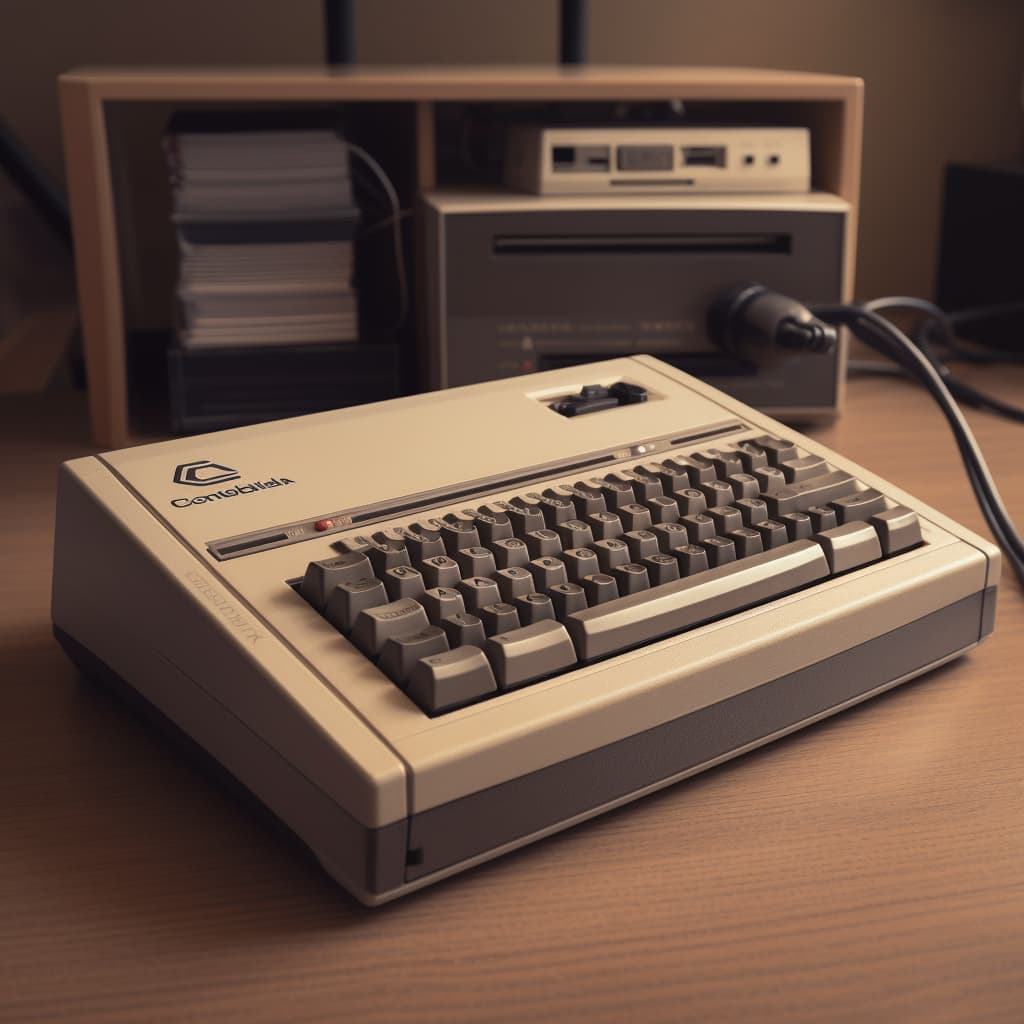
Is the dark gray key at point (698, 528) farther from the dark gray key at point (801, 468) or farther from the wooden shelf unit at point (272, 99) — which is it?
the wooden shelf unit at point (272, 99)

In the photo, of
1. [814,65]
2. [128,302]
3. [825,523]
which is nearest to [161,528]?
[825,523]

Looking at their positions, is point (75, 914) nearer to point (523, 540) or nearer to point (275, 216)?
point (523, 540)

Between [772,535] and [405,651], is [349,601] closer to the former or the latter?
[405,651]

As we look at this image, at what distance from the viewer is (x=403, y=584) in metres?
0.47

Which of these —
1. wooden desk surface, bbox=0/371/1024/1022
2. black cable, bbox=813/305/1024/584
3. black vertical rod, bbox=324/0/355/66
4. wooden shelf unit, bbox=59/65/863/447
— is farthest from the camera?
black vertical rod, bbox=324/0/355/66

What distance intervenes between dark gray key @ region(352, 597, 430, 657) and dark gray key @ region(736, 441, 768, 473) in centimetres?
23

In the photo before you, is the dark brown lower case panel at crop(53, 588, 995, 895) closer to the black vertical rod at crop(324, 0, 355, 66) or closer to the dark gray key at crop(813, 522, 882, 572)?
the dark gray key at crop(813, 522, 882, 572)

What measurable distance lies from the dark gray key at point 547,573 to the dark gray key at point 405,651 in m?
0.06

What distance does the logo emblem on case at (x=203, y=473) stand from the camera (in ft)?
1.78

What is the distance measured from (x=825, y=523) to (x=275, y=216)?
0.55m

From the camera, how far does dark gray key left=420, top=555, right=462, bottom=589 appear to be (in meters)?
0.48

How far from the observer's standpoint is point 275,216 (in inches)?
36.6

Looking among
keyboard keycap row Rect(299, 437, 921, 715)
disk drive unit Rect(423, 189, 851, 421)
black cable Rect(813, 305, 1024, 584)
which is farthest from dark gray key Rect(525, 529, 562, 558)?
disk drive unit Rect(423, 189, 851, 421)

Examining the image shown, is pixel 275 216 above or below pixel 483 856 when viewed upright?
above
